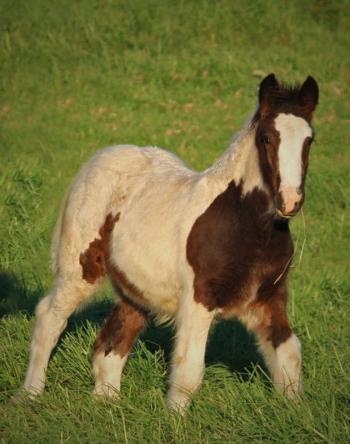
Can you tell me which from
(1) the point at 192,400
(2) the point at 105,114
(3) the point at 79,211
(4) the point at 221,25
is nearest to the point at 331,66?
(4) the point at 221,25

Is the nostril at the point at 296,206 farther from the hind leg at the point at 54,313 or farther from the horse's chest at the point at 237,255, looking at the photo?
the hind leg at the point at 54,313

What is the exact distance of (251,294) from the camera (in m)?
5.98

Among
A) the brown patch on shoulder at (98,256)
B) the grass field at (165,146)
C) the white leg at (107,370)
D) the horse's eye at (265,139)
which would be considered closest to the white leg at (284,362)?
the grass field at (165,146)

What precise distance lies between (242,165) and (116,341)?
6.30ft

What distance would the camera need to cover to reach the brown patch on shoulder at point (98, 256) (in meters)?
7.02

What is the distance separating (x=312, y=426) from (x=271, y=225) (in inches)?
60.4

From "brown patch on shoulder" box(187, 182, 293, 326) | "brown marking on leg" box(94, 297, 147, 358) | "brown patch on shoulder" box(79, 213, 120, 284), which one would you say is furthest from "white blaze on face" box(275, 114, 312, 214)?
"brown marking on leg" box(94, 297, 147, 358)

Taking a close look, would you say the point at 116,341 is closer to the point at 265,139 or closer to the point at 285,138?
the point at 265,139

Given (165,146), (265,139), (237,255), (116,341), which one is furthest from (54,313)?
(165,146)

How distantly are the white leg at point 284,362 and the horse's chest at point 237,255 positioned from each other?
1.56ft

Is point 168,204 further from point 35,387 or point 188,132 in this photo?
point 188,132

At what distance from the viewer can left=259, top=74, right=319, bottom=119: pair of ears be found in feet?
19.0

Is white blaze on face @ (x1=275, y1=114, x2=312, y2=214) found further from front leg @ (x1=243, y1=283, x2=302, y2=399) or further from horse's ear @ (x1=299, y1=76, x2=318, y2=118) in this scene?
front leg @ (x1=243, y1=283, x2=302, y2=399)

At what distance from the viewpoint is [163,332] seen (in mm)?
8133
